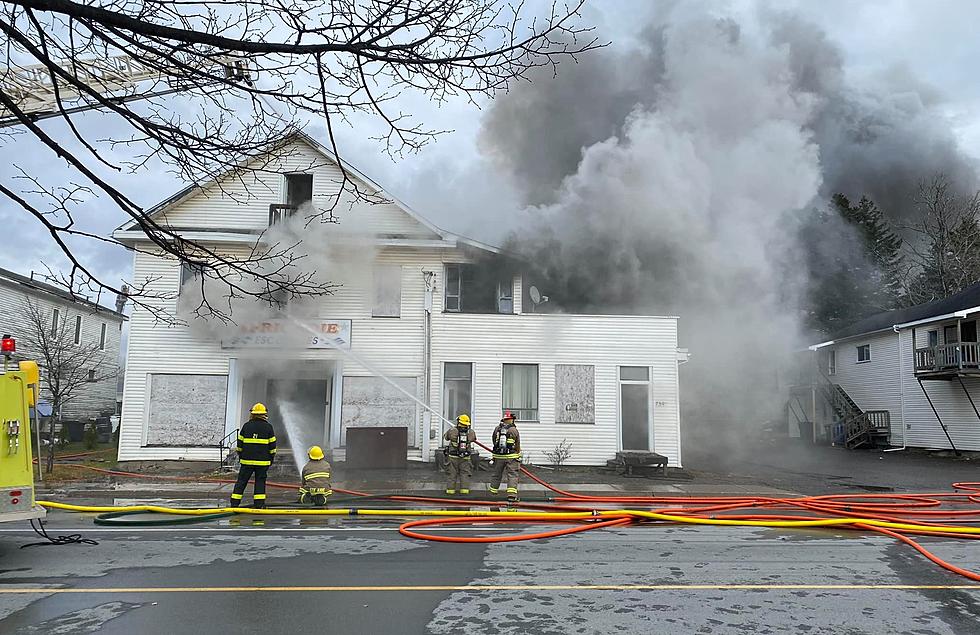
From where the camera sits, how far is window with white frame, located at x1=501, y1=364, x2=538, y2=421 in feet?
55.0

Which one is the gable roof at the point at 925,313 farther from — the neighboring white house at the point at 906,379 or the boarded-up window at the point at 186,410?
the boarded-up window at the point at 186,410

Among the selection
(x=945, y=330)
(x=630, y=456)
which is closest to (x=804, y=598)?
(x=630, y=456)

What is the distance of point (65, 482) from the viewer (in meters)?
13.0

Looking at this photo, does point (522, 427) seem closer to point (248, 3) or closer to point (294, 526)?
point (294, 526)

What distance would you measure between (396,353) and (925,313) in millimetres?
21629

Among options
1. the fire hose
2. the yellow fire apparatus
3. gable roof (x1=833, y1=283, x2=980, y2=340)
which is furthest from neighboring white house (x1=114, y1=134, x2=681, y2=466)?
gable roof (x1=833, y1=283, x2=980, y2=340)

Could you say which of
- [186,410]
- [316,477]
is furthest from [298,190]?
[316,477]

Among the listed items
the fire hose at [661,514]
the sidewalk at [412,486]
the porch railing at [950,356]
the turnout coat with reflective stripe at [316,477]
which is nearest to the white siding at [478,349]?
the sidewalk at [412,486]

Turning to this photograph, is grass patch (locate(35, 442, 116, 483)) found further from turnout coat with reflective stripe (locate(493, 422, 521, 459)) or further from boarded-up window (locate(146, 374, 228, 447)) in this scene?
turnout coat with reflective stripe (locate(493, 422, 521, 459))

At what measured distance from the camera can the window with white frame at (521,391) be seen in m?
16.8

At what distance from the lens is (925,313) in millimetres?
27109

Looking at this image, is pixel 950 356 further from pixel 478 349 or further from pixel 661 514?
pixel 661 514

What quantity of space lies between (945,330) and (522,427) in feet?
60.7

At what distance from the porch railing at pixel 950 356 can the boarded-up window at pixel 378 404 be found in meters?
18.6
